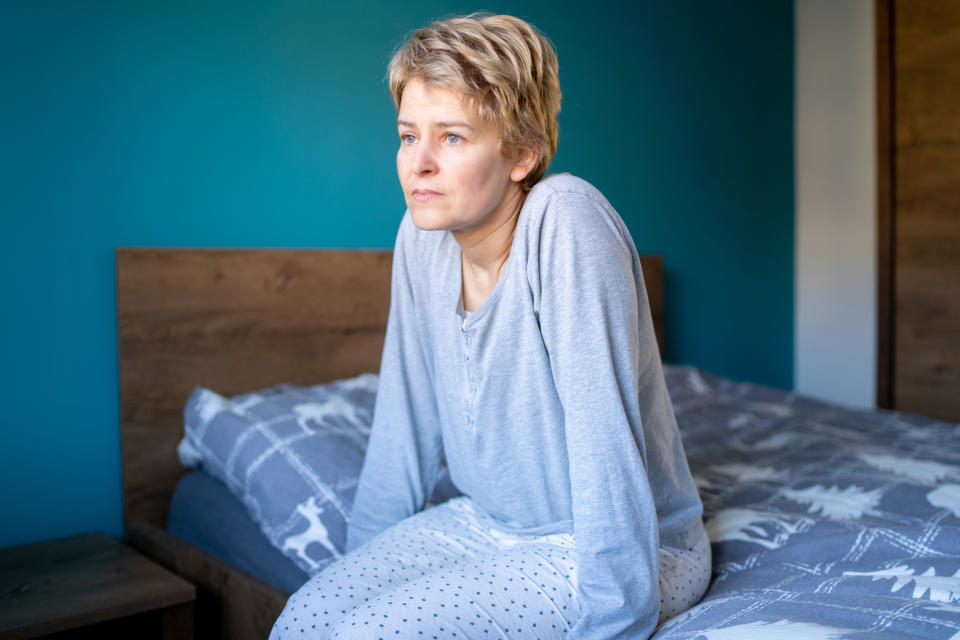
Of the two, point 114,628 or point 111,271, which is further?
point 111,271

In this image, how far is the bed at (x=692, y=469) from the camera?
106 cm

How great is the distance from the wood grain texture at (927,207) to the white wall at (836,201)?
117 mm

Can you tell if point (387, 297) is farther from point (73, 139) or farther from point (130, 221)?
point (73, 139)

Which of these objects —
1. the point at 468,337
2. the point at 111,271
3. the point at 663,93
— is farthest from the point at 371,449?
the point at 663,93

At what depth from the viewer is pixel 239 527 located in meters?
1.52

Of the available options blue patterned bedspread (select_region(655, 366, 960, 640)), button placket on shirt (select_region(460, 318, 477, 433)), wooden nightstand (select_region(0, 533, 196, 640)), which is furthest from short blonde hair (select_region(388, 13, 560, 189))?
wooden nightstand (select_region(0, 533, 196, 640))

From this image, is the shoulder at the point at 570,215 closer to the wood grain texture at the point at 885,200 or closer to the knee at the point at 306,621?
the knee at the point at 306,621

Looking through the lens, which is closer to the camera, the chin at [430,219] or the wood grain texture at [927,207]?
the chin at [430,219]

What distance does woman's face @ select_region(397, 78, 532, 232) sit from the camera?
3.42 ft

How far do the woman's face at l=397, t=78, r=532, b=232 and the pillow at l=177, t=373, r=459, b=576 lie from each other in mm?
579

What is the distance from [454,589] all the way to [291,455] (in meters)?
0.69

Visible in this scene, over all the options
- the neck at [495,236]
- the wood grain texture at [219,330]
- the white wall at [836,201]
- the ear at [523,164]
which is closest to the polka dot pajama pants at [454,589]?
the neck at [495,236]

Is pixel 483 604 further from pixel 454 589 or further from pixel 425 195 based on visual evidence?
pixel 425 195

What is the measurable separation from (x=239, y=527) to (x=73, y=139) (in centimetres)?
86
